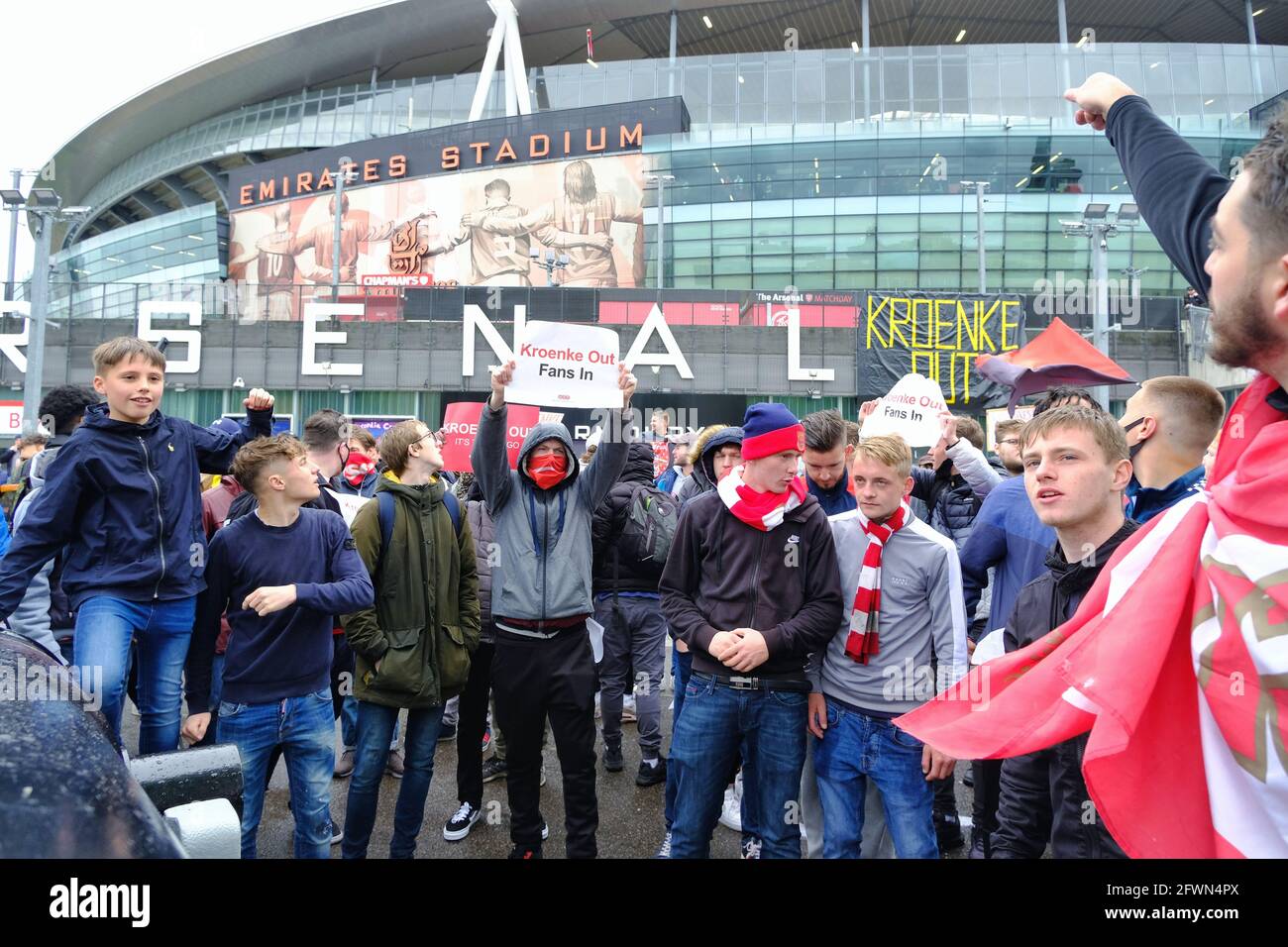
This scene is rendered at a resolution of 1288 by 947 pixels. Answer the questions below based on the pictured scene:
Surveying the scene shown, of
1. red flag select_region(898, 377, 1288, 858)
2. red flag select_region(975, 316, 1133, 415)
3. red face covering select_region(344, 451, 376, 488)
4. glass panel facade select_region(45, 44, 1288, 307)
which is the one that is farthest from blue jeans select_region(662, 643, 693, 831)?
glass panel facade select_region(45, 44, 1288, 307)

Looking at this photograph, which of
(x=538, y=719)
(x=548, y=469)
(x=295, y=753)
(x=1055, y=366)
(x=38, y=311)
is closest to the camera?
(x=295, y=753)

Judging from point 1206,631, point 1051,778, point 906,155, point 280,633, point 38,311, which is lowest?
point 1051,778

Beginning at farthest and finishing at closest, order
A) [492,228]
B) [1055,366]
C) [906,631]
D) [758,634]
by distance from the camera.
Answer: [492,228]
[1055,366]
[906,631]
[758,634]

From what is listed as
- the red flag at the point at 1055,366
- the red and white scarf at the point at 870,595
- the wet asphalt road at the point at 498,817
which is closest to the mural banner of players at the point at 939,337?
the red flag at the point at 1055,366

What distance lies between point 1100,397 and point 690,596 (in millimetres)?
17345

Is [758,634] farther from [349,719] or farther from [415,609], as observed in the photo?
[349,719]

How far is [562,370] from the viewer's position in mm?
4359

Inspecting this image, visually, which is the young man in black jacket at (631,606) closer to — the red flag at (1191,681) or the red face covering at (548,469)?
the red face covering at (548,469)

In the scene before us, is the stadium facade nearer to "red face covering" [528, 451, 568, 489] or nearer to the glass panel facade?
the glass panel facade

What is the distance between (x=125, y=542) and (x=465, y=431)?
8.39 metres

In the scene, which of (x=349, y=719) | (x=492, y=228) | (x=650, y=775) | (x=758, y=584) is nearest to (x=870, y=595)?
(x=758, y=584)

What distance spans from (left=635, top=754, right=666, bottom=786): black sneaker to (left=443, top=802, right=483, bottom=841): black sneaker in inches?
47.0

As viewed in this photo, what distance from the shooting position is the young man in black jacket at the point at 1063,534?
2.68m

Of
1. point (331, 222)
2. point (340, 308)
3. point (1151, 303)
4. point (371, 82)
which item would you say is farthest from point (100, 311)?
point (1151, 303)
